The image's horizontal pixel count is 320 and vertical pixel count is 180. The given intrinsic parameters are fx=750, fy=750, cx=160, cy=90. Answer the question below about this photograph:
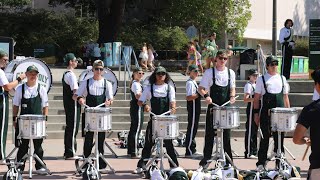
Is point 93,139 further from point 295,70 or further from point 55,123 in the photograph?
point 295,70

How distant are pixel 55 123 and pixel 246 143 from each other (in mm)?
6009

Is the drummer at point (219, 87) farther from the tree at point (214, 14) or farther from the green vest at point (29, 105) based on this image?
the tree at point (214, 14)

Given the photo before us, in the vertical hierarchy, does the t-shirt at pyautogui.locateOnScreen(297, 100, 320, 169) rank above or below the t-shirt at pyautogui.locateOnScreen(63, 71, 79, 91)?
below

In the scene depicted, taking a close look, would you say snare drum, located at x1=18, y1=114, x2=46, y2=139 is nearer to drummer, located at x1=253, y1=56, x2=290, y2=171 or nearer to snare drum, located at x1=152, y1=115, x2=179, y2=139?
snare drum, located at x1=152, y1=115, x2=179, y2=139

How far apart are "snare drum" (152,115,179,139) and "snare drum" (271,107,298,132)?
1573 mm

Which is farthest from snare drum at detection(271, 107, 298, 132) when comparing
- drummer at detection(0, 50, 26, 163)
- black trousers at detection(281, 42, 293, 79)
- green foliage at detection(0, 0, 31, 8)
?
green foliage at detection(0, 0, 31, 8)

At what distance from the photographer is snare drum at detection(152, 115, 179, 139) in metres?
11.7

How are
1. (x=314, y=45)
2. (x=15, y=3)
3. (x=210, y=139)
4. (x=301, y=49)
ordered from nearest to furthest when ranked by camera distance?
(x=210, y=139) → (x=314, y=45) → (x=15, y=3) → (x=301, y=49)

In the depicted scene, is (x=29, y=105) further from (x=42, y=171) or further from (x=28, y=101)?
(x=42, y=171)

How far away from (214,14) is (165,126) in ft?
99.2

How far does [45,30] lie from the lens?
43.7 meters

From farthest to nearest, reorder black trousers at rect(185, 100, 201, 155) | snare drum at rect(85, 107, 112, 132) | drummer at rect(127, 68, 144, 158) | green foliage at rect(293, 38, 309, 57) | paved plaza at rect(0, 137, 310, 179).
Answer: green foliage at rect(293, 38, 309, 57)
black trousers at rect(185, 100, 201, 155)
drummer at rect(127, 68, 144, 158)
paved plaza at rect(0, 137, 310, 179)
snare drum at rect(85, 107, 112, 132)

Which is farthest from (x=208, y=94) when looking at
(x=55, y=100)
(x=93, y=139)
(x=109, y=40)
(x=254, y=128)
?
(x=109, y=40)

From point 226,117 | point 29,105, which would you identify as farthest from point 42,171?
point 226,117
